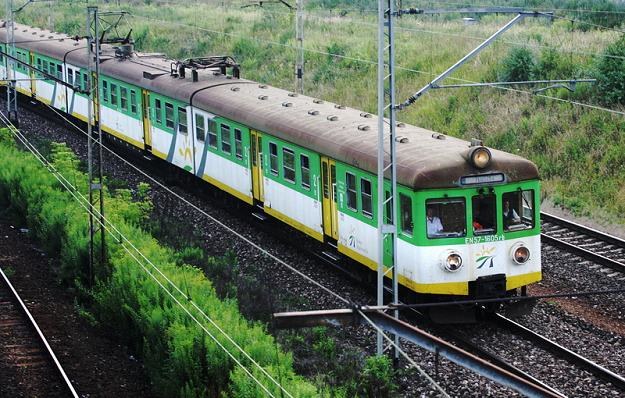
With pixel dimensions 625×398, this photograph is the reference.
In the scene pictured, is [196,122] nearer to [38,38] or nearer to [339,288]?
[339,288]

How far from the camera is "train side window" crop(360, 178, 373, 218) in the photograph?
16905 mm

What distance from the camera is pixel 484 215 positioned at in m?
15.9

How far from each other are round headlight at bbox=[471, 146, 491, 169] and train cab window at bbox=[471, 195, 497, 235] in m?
0.48

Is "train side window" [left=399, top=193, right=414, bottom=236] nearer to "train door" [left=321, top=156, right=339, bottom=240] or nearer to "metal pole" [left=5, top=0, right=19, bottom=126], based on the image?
"train door" [left=321, top=156, right=339, bottom=240]

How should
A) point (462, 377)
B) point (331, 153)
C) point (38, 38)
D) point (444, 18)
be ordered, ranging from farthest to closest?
1. point (444, 18)
2. point (38, 38)
3. point (331, 153)
4. point (462, 377)

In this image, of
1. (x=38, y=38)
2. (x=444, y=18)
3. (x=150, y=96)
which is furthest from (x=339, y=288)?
(x=444, y=18)

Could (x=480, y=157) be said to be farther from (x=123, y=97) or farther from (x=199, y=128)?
(x=123, y=97)

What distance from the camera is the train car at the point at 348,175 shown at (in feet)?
51.4

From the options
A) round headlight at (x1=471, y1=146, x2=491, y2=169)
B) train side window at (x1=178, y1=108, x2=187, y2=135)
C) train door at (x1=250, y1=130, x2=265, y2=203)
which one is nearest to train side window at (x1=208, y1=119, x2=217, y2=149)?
train side window at (x1=178, y1=108, x2=187, y2=135)

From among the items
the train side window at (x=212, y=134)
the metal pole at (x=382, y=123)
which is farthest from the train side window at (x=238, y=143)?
the metal pole at (x=382, y=123)

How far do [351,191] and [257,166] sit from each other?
4478 millimetres

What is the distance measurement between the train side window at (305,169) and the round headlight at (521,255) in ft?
15.1

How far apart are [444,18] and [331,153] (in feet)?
113

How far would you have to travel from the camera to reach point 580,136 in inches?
1083
